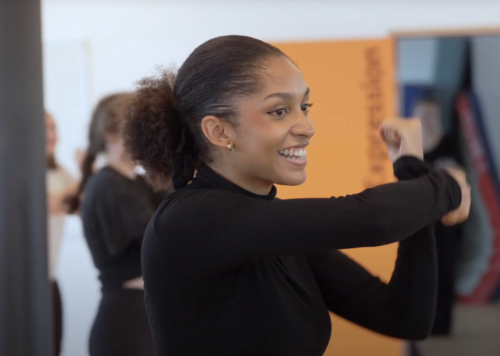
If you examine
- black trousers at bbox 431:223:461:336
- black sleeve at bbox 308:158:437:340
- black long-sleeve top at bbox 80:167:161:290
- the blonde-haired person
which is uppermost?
black sleeve at bbox 308:158:437:340

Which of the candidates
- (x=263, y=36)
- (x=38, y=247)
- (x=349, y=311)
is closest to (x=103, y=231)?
(x=38, y=247)

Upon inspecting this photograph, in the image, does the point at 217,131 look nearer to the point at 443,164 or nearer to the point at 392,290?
the point at 392,290

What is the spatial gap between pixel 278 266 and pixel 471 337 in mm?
3041

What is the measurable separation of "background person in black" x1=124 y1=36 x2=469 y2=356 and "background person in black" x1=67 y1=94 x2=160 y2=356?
0.94m

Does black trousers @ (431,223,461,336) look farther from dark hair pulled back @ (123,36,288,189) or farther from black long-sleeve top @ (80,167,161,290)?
dark hair pulled back @ (123,36,288,189)

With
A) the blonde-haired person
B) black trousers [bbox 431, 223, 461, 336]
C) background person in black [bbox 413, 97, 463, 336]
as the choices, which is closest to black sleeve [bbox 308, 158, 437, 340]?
the blonde-haired person

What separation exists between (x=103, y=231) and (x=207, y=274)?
1.37m

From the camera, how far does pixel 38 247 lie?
56.2 inches

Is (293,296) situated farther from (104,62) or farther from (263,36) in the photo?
(104,62)

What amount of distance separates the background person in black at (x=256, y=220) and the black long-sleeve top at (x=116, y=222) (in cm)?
106

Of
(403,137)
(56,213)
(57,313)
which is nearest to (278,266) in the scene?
(403,137)

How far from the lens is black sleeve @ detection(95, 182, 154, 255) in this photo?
2.24m

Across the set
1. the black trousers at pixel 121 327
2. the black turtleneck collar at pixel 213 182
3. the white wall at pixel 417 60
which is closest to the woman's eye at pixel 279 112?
the black turtleneck collar at pixel 213 182

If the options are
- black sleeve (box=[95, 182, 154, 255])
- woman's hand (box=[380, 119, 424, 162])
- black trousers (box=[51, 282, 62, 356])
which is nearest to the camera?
woman's hand (box=[380, 119, 424, 162])
